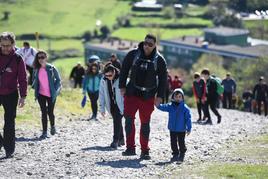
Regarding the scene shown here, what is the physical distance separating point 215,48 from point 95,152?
318 feet

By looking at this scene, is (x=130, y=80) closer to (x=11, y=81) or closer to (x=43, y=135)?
(x=11, y=81)

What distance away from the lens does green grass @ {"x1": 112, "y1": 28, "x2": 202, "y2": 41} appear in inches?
5741

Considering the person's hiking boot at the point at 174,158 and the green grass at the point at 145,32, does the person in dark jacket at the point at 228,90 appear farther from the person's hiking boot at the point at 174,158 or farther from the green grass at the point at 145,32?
the green grass at the point at 145,32

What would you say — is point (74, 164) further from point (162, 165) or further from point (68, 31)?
point (68, 31)

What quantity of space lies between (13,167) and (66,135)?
5493 millimetres

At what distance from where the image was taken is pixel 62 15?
160m

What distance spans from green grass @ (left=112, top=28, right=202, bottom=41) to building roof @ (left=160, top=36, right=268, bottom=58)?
16.4 feet

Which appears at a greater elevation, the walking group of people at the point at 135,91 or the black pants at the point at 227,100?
the walking group of people at the point at 135,91

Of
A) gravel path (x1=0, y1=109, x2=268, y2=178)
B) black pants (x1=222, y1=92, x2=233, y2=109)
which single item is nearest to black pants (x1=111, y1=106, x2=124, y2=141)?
gravel path (x1=0, y1=109, x2=268, y2=178)

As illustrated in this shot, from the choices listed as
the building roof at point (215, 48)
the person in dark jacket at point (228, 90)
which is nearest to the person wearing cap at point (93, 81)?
the person in dark jacket at point (228, 90)

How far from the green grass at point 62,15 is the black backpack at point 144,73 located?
115631mm

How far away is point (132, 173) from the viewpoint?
14562mm

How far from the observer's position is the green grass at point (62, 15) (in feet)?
456

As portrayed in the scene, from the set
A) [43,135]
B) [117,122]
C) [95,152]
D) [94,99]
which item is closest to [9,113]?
[95,152]
